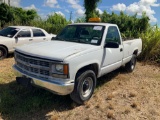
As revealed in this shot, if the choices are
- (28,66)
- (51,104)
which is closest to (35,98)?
(51,104)

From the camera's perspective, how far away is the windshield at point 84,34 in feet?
16.0

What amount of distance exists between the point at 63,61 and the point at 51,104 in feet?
4.25

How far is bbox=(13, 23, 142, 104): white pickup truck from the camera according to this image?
3791mm

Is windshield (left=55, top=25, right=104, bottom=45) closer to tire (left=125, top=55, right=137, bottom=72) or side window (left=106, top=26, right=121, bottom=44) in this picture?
side window (left=106, top=26, right=121, bottom=44)

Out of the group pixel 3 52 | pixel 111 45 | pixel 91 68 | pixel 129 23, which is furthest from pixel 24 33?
pixel 129 23

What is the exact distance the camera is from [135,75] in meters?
7.15

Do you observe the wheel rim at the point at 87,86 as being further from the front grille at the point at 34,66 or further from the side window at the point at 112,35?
the side window at the point at 112,35

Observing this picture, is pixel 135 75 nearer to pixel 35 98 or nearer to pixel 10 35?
pixel 35 98

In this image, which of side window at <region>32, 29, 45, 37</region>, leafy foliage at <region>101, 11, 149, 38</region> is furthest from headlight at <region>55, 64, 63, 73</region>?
leafy foliage at <region>101, 11, 149, 38</region>

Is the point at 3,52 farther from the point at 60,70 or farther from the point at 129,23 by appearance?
the point at 129,23

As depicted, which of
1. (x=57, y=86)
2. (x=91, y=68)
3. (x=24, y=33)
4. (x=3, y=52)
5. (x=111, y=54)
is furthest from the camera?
(x=24, y=33)

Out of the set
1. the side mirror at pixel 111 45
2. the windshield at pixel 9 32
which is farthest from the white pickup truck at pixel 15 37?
the side mirror at pixel 111 45

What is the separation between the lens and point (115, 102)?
15.7 feet

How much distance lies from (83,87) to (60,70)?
0.91m
